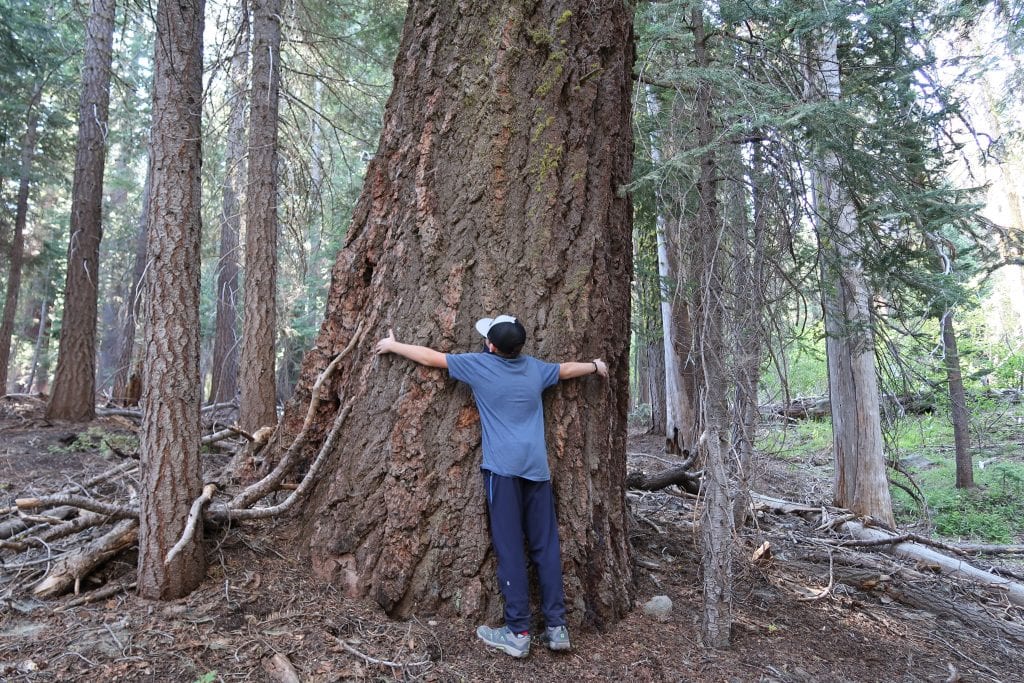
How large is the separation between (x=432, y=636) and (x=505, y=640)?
405 mm

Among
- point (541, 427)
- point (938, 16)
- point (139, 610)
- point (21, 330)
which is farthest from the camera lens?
point (21, 330)

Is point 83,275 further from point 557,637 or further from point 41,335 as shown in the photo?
point 41,335

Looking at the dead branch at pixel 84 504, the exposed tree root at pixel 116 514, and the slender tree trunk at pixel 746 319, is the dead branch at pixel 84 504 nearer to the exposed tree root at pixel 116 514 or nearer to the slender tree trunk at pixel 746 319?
the exposed tree root at pixel 116 514

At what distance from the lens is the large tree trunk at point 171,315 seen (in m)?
3.41

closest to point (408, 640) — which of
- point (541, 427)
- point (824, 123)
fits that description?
point (541, 427)

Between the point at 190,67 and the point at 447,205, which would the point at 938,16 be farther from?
the point at 190,67

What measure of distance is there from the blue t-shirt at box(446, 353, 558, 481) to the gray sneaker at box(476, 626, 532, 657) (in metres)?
0.86

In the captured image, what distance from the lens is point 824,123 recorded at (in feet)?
14.9

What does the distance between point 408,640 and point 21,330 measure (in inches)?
1100

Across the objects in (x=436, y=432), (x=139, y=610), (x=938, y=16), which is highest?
(x=938, y=16)

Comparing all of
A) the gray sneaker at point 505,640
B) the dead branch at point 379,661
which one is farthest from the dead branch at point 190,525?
the gray sneaker at point 505,640

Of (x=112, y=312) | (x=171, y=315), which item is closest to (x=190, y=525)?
(x=171, y=315)

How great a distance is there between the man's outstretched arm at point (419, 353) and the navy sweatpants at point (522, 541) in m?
0.72

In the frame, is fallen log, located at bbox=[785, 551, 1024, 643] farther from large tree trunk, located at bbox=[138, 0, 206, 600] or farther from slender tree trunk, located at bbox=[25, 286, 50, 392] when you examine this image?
slender tree trunk, located at bbox=[25, 286, 50, 392]
